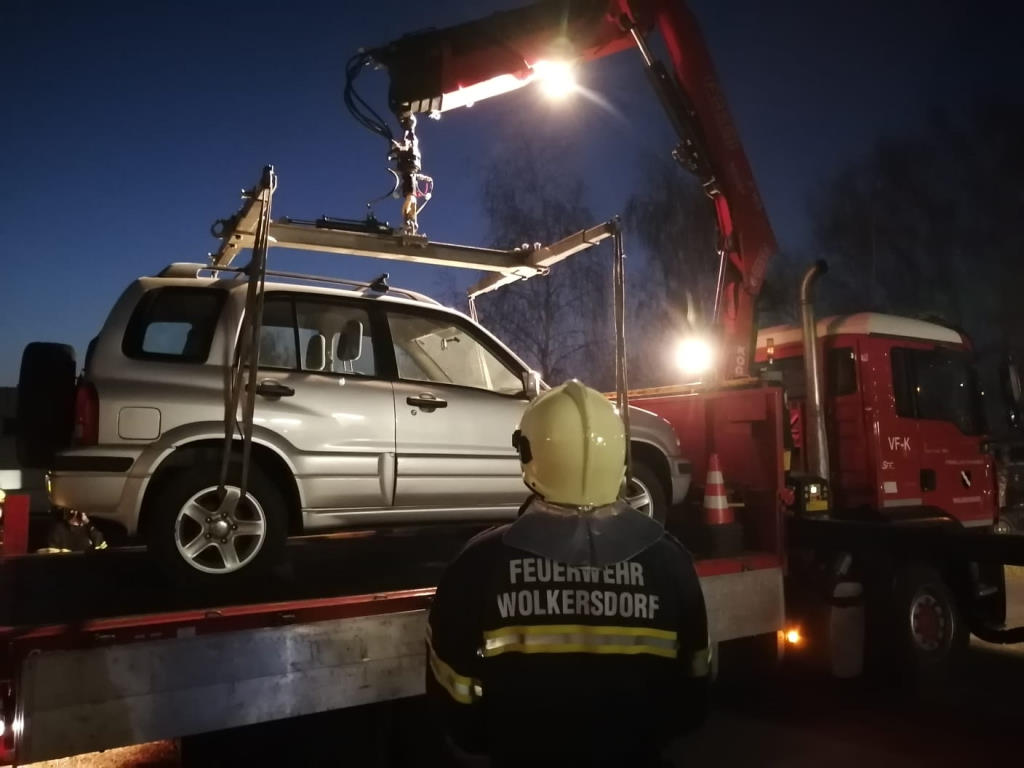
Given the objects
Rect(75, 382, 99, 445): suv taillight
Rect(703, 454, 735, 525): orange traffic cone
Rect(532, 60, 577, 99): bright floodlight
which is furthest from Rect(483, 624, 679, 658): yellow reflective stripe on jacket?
Rect(532, 60, 577, 99): bright floodlight

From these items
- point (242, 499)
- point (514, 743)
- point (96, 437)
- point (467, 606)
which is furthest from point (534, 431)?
point (96, 437)

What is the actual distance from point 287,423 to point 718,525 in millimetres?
2585

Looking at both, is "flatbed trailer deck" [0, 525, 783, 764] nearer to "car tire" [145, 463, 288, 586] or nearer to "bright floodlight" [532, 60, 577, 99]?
"car tire" [145, 463, 288, 586]

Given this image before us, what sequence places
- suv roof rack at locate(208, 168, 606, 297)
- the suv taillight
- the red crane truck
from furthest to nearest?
1. suv roof rack at locate(208, 168, 606, 297)
2. the suv taillight
3. the red crane truck

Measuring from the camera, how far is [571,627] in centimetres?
180

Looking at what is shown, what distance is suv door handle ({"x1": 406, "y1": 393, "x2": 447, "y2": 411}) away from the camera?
4.57 m

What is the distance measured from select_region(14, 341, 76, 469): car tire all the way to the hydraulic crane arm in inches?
114

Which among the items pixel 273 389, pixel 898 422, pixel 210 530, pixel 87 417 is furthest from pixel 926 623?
pixel 87 417

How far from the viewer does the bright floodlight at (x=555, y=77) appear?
6.44m

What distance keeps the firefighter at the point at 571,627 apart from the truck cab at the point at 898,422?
180 inches

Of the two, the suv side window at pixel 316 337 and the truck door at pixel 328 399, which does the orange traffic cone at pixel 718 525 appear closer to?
the truck door at pixel 328 399

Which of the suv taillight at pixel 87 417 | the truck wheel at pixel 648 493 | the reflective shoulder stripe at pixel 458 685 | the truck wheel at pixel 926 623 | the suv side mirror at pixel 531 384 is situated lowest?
the truck wheel at pixel 926 623

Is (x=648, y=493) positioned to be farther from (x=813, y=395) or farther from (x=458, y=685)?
(x=458, y=685)

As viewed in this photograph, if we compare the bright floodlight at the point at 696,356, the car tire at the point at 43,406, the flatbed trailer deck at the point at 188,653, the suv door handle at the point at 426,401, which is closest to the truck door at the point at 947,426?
the bright floodlight at the point at 696,356
